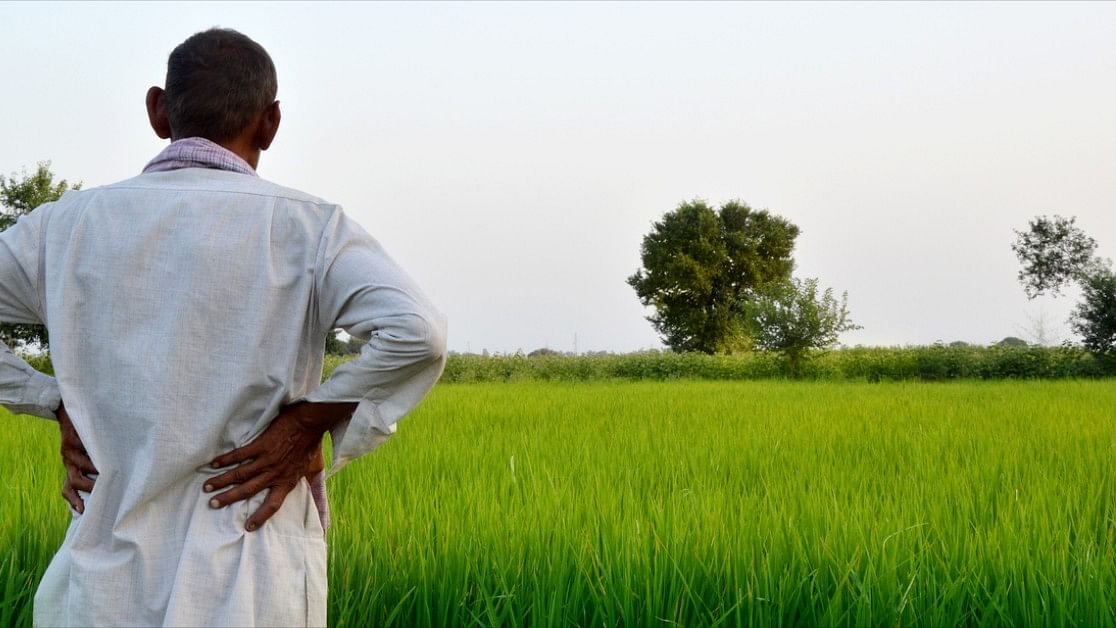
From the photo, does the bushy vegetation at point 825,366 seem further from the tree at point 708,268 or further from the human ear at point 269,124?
the human ear at point 269,124

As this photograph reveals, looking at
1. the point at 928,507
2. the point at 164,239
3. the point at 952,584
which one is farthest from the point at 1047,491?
the point at 164,239

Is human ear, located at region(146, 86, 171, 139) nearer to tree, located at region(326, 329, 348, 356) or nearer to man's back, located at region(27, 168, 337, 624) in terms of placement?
man's back, located at region(27, 168, 337, 624)

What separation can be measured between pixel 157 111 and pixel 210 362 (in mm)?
519

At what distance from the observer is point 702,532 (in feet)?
9.21

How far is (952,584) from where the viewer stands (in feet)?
7.62

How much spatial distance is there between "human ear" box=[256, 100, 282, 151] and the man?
0.03m

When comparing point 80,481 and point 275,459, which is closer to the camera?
point 275,459

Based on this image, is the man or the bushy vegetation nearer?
the man

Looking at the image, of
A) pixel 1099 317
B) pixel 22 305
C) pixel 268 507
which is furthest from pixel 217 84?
pixel 1099 317

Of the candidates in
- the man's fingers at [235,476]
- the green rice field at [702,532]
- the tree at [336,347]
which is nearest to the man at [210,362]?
the man's fingers at [235,476]

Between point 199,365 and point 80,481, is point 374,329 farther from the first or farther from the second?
point 80,481

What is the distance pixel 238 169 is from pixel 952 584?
205 cm

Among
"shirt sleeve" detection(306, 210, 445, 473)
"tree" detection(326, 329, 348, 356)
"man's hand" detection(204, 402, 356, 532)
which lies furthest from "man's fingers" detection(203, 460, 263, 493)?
"tree" detection(326, 329, 348, 356)

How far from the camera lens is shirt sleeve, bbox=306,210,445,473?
1431 millimetres
